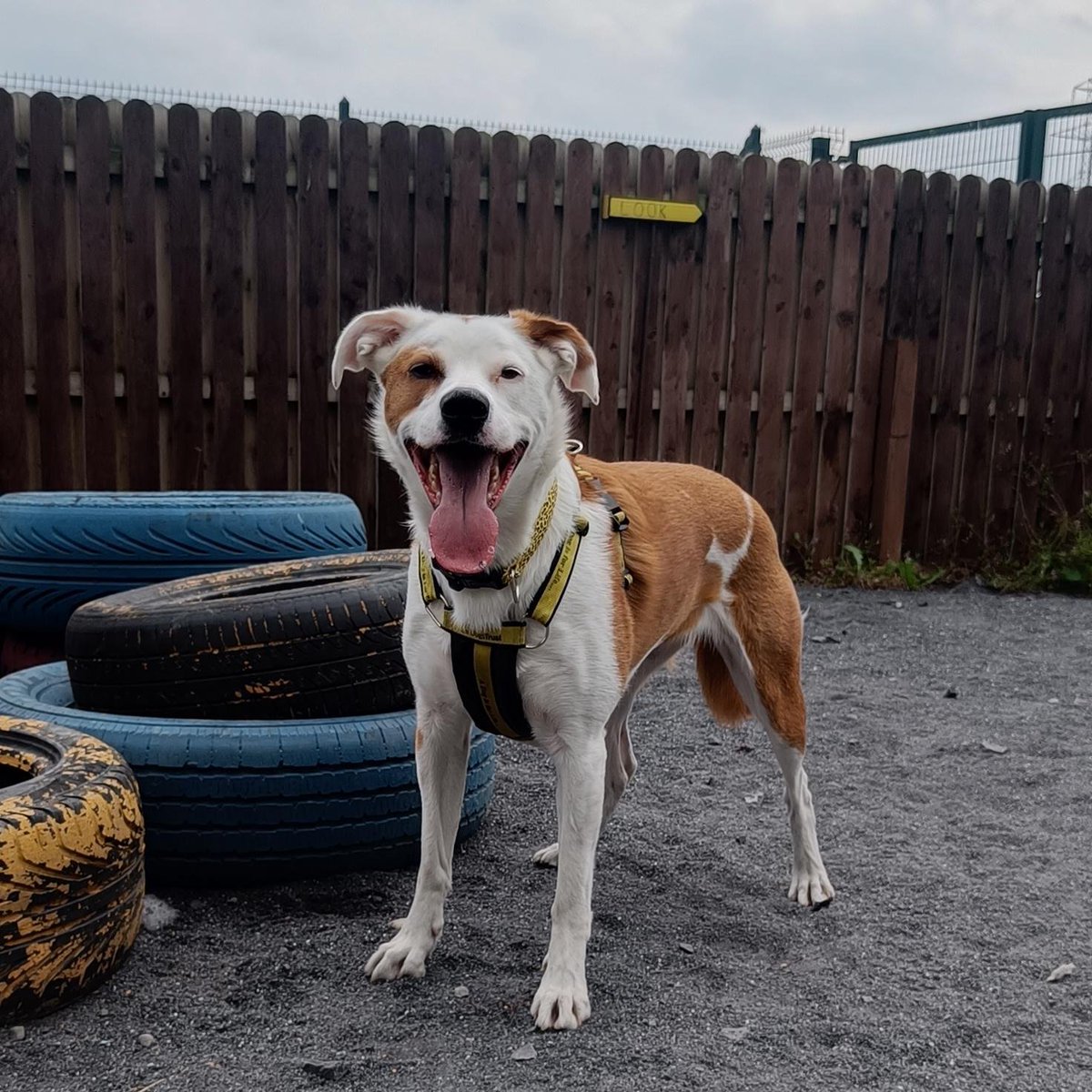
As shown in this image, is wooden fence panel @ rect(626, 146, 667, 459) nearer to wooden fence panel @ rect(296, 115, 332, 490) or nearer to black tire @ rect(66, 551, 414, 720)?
wooden fence panel @ rect(296, 115, 332, 490)

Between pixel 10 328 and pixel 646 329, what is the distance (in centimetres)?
387

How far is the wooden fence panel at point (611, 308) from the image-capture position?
7.05 meters

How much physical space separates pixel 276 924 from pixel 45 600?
2107 mm

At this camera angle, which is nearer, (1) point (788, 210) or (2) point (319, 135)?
(2) point (319, 135)

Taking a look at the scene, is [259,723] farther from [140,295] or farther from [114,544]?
[140,295]

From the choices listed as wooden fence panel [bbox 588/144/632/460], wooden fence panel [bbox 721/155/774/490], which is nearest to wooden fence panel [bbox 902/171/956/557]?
wooden fence panel [bbox 721/155/774/490]

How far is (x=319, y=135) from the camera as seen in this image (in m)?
6.42

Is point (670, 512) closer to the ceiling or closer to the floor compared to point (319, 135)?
closer to the floor

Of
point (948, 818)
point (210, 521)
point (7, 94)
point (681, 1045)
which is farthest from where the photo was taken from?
point (7, 94)

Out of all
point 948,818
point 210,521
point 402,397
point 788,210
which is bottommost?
point 948,818

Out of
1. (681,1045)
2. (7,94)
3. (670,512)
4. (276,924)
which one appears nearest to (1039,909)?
(681,1045)

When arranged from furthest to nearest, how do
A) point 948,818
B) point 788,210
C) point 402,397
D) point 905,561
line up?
point 905,561
point 788,210
point 948,818
point 402,397

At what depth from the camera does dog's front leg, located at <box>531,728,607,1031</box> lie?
255 cm

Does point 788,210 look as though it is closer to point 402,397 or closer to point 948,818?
point 948,818
